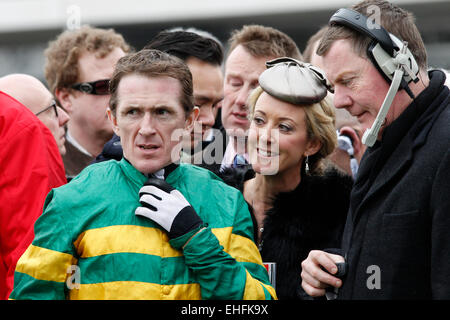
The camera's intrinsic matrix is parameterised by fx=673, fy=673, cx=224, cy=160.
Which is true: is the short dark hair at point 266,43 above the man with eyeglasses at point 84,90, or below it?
above

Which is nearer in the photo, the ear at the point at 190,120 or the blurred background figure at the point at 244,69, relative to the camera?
the ear at the point at 190,120

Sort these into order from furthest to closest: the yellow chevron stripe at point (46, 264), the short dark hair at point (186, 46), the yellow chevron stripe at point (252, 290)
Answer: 1. the short dark hair at point (186, 46)
2. the yellow chevron stripe at point (252, 290)
3. the yellow chevron stripe at point (46, 264)

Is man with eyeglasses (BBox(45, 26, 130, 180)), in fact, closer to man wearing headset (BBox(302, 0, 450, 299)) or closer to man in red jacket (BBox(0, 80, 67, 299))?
man in red jacket (BBox(0, 80, 67, 299))

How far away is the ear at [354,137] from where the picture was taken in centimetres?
436

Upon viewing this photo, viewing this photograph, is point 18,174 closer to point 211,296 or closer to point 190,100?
point 190,100

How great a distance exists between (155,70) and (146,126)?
25cm

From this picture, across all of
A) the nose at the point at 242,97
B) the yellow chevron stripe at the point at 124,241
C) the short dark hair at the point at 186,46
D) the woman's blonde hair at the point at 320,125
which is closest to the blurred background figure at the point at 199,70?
the short dark hair at the point at 186,46

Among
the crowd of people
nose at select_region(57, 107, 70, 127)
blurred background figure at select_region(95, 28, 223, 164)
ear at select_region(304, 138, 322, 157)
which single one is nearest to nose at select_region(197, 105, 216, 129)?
blurred background figure at select_region(95, 28, 223, 164)

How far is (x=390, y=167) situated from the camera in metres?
2.67

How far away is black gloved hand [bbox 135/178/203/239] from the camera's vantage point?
253cm

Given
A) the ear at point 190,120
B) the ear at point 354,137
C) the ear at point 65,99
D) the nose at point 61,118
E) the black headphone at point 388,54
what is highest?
the black headphone at point 388,54

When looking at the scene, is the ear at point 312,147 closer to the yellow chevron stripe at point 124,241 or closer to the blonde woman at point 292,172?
the blonde woman at point 292,172

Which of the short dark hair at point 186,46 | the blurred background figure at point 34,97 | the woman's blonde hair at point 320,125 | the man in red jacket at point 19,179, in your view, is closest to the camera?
the man in red jacket at point 19,179

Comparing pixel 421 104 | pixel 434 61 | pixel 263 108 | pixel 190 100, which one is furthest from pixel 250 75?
pixel 434 61
